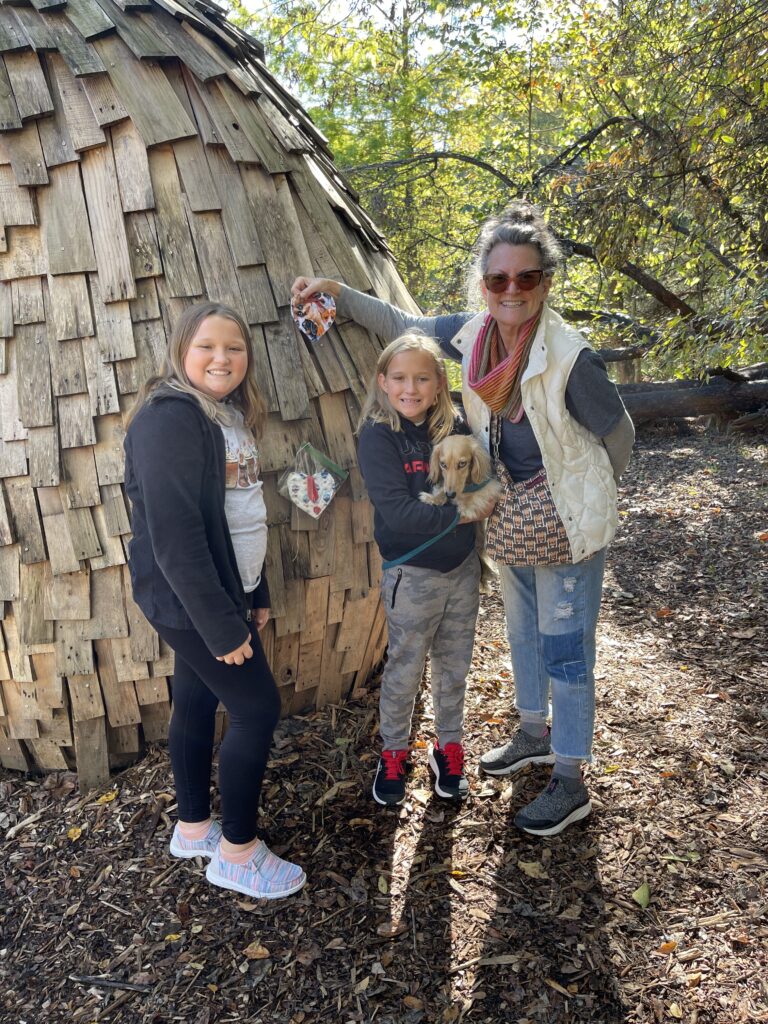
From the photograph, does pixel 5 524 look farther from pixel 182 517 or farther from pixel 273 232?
pixel 273 232

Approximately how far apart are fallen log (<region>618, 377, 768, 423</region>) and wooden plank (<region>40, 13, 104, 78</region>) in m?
8.32

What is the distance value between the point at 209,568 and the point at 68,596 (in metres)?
1.01

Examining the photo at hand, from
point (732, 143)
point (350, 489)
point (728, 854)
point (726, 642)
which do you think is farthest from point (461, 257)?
point (728, 854)

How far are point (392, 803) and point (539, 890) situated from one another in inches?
24.2

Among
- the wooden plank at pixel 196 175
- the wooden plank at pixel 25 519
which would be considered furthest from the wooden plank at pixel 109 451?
the wooden plank at pixel 196 175

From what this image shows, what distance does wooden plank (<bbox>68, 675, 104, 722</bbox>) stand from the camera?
9.71ft

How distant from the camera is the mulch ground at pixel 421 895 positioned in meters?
2.27

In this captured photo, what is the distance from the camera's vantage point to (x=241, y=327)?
2.40 m

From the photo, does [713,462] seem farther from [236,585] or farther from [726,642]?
[236,585]

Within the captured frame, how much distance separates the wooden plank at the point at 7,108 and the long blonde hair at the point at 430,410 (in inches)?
61.5

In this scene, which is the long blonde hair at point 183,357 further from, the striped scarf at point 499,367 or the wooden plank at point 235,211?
the striped scarf at point 499,367

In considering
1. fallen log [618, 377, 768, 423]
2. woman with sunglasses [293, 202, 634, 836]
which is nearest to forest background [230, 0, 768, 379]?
fallen log [618, 377, 768, 423]

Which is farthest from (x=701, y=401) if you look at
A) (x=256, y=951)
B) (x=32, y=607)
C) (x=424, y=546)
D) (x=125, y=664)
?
(x=256, y=951)

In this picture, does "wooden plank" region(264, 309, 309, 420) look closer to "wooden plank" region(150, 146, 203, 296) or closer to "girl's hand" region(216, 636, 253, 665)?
"wooden plank" region(150, 146, 203, 296)
